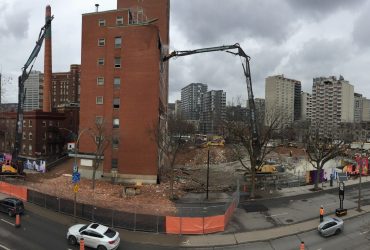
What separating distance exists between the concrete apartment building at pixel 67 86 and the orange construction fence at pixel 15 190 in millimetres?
93233

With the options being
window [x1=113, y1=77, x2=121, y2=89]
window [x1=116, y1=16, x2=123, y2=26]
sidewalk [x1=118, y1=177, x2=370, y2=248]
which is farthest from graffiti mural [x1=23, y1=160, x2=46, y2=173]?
sidewalk [x1=118, y1=177, x2=370, y2=248]

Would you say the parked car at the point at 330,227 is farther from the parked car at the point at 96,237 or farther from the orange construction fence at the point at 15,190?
the orange construction fence at the point at 15,190

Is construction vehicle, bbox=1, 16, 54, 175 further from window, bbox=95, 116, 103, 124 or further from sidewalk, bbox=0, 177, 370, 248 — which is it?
sidewalk, bbox=0, 177, 370, 248

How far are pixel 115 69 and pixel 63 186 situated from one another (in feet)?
57.7

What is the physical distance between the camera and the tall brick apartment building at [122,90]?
151 ft

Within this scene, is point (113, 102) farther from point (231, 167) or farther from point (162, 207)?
point (231, 167)

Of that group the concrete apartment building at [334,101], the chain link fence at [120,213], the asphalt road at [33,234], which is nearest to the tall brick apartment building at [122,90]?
the chain link fence at [120,213]

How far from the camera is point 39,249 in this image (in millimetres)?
21688

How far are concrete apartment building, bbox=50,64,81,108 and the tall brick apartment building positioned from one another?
272ft

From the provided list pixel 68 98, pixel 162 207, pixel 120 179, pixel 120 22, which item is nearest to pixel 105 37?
pixel 120 22

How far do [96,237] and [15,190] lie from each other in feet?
60.8

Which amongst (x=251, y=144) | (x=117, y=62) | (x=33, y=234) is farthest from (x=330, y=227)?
(x=117, y=62)

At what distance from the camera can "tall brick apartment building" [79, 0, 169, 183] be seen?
46.1 m

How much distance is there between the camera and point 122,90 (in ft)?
155
